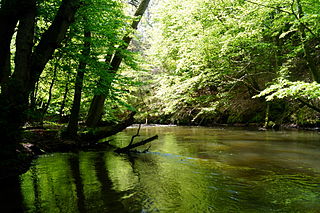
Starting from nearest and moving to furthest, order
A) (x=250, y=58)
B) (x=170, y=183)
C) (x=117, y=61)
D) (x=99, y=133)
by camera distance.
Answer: (x=170, y=183) → (x=99, y=133) → (x=117, y=61) → (x=250, y=58)

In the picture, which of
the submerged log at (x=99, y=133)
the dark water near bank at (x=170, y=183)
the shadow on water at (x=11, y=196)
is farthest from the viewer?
the submerged log at (x=99, y=133)

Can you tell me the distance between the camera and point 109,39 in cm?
838

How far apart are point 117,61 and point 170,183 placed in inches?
324

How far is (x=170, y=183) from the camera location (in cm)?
497

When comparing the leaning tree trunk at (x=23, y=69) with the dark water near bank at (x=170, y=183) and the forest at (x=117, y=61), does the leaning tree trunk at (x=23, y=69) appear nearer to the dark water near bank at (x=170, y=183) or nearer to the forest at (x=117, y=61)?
the forest at (x=117, y=61)

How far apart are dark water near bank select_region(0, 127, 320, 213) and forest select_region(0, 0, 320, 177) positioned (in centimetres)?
116

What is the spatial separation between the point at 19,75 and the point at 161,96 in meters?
13.1

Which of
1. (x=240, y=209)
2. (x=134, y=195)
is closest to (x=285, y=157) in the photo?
(x=240, y=209)

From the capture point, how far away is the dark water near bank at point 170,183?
3.76m

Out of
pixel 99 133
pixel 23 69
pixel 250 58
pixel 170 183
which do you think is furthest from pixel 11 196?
pixel 250 58

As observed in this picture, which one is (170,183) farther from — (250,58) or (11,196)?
(250,58)

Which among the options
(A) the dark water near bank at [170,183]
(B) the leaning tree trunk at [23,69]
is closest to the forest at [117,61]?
(B) the leaning tree trunk at [23,69]

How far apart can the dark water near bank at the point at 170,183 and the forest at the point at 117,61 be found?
1161 mm

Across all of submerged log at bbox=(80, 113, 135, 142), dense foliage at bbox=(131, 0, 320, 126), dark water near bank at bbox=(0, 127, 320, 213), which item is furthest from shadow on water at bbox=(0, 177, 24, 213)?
dense foliage at bbox=(131, 0, 320, 126)
